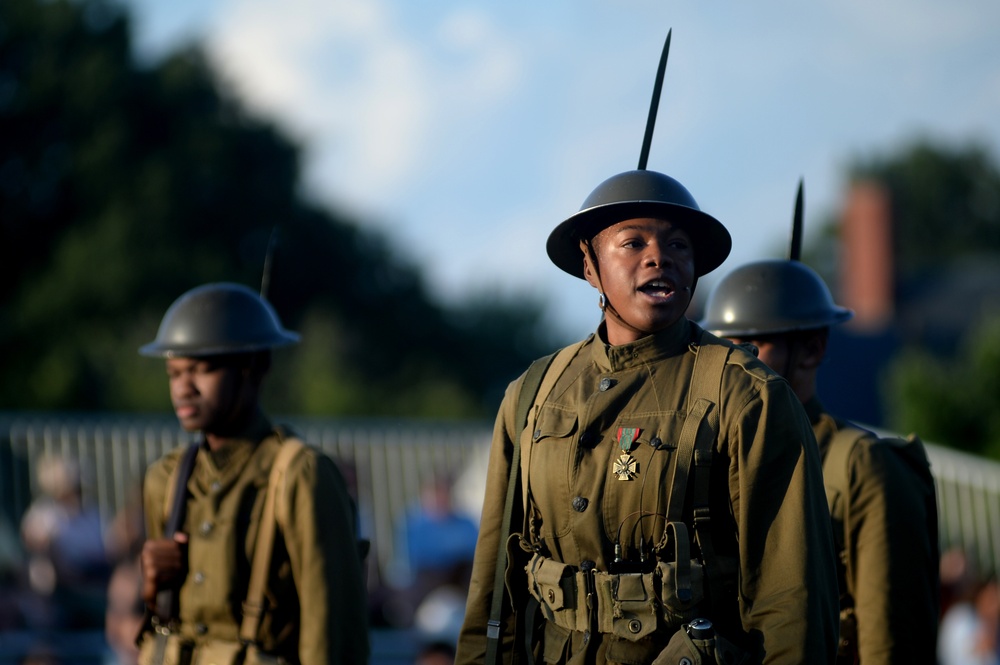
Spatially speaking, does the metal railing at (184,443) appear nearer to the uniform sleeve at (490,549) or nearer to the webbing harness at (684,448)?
the uniform sleeve at (490,549)

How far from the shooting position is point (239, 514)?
5.90 metres

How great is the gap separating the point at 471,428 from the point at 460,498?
0.84 m

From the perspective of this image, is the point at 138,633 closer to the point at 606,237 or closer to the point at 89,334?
the point at 606,237

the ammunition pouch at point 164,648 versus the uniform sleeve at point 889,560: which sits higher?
the uniform sleeve at point 889,560

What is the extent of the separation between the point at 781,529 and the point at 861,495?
5.40ft

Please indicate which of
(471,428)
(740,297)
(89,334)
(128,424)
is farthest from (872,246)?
(740,297)

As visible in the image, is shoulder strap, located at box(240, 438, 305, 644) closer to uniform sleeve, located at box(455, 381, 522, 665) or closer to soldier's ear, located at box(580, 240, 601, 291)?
uniform sleeve, located at box(455, 381, 522, 665)

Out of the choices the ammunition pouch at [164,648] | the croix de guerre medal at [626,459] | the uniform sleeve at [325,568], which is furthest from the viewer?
the ammunition pouch at [164,648]

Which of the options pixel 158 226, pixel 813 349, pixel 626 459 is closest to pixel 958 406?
pixel 813 349

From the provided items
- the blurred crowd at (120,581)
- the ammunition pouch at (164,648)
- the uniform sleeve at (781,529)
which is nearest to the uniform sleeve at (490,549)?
the uniform sleeve at (781,529)

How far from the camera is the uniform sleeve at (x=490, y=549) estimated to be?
15.0 ft

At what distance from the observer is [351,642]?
5.59 meters

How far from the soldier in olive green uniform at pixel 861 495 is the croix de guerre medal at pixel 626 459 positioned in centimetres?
165

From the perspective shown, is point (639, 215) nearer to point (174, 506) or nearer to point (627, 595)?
point (627, 595)
